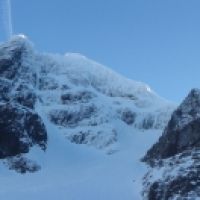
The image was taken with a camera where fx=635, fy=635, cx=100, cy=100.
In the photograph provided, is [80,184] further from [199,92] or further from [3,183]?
[199,92]

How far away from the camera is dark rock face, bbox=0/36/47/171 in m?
110

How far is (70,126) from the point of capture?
5113 inches

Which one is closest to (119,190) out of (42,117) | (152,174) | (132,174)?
(152,174)

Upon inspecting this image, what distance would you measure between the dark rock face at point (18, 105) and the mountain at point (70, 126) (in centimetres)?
17

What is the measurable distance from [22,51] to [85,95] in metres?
18.4

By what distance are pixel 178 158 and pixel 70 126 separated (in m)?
45.5

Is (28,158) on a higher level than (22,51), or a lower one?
lower

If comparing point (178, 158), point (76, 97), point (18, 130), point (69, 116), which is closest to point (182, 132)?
point (178, 158)

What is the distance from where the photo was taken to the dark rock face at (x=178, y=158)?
74.3 meters

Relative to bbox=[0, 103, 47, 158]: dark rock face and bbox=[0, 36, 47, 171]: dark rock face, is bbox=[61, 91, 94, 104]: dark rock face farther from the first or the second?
bbox=[0, 103, 47, 158]: dark rock face

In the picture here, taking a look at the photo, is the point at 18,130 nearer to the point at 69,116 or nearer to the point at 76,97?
the point at 69,116

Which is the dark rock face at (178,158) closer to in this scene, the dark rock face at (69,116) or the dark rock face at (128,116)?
the dark rock face at (69,116)

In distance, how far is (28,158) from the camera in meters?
107

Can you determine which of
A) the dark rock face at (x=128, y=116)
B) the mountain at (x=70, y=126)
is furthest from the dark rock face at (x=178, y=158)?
the dark rock face at (x=128, y=116)
